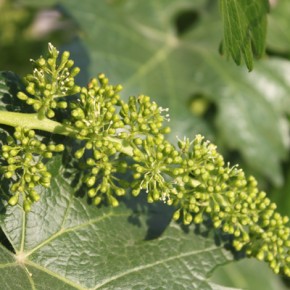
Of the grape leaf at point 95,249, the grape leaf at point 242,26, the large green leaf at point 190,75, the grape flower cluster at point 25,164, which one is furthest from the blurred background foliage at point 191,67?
the grape flower cluster at point 25,164

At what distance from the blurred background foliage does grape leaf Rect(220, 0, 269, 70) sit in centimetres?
126

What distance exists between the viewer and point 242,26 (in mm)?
1991

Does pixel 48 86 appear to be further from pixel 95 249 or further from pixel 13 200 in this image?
pixel 95 249

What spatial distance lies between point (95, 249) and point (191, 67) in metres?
1.75

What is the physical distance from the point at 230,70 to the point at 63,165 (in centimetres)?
176

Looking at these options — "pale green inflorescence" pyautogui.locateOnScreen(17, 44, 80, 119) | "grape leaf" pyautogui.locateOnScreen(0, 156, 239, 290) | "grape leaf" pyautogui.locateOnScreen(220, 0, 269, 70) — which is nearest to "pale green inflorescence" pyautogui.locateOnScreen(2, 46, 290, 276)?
"pale green inflorescence" pyautogui.locateOnScreen(17, 44, 80, 119)

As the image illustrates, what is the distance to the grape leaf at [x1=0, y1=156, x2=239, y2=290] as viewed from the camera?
202cm

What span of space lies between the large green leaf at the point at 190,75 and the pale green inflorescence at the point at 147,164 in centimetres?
132

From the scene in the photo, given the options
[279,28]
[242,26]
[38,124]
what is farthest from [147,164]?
[279,28]

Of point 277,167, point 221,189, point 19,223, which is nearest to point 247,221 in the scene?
point 221,189

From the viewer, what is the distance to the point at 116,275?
6.93 feet

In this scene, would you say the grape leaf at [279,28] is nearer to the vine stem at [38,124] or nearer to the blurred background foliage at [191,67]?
the blurred background foliage at [191,67]

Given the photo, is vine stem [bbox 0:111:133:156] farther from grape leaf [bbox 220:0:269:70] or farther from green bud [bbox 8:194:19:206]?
grape leaf [bbox 220:0:269:70]

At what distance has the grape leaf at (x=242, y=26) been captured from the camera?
1.93 metres
